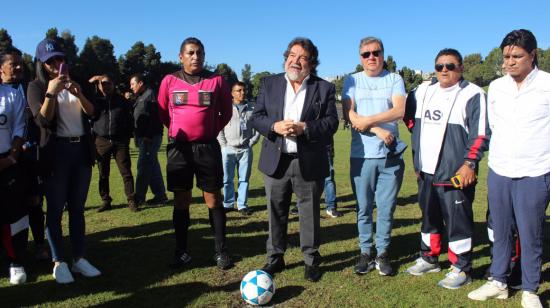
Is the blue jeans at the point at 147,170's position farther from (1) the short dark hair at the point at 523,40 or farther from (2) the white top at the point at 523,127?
(1) the short dark hair at the point at 523,40

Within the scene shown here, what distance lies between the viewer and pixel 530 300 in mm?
3719

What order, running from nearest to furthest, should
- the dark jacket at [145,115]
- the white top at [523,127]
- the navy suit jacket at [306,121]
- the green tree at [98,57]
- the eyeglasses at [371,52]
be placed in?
the white top at [523,127], the navy suit jacket at [306,121], the eyeglasses at [371,52], the dark jacket at [145,115], the green tree at [98,57]

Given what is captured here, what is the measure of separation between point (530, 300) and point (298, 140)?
253 cm

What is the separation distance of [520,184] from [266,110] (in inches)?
98.2

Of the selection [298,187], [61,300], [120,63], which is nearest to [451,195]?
[298,187]

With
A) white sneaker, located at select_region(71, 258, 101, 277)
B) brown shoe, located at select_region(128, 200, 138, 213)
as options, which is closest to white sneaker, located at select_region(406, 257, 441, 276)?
white sneaker, located at select_region(71, 258, 101, 277)

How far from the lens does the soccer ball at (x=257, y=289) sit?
3.83 meters

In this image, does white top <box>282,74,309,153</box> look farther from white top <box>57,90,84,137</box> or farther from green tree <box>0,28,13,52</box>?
green tree <box>0,28,13,52</box>

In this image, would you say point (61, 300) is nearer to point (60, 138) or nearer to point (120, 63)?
point (60, 138)

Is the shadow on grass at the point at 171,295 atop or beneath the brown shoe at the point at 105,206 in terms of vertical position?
beneath

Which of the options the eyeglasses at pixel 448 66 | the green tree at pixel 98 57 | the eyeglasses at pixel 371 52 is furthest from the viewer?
the green tree at pixel 98 57

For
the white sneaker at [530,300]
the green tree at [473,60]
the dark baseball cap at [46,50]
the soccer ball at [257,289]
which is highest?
the green tree at [473,60]

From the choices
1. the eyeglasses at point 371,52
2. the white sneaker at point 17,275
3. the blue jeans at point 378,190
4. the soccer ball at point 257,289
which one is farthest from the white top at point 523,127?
the white sneaker at point 17,275

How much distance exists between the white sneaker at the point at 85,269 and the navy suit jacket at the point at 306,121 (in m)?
2.12
